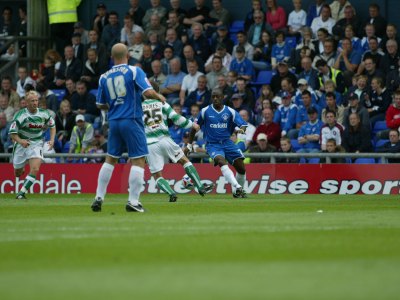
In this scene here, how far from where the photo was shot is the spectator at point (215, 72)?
82.9 ft

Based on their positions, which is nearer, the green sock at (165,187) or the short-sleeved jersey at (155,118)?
the green sock at (165,187)

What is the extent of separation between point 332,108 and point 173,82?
479cm

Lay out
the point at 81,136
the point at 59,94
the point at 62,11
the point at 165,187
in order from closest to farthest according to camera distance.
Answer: the point at 165,187 → the point at 81,136 → the point at 59,94 → the point at 62,11

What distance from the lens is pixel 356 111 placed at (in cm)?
2292

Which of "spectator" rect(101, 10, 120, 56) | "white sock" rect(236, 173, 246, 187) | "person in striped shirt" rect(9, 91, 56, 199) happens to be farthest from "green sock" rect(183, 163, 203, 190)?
"spectator" rect(101, 10, 120, 56)

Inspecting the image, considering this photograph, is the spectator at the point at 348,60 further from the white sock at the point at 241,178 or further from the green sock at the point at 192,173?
the green sock at the point at 192,173

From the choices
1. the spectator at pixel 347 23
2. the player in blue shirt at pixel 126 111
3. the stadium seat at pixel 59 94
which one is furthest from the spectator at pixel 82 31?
the player in blue shirt at pixel 126 111

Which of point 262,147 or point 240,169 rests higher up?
point 262,147

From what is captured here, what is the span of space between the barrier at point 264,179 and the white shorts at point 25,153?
2.99 m

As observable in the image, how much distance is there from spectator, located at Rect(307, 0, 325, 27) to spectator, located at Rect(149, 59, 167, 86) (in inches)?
153

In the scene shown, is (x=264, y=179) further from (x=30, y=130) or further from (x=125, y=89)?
(x=125, y=89)

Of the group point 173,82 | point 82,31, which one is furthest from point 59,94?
point 173,82

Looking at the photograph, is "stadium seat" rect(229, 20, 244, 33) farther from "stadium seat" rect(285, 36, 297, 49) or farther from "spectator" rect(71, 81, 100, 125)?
"spectator" rect(71, 81, 100, 125)

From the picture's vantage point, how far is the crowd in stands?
2327 centimetres
